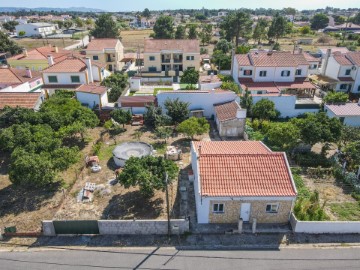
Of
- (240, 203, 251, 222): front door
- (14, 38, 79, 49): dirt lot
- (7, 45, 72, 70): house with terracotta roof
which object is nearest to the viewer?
(240, 203, 251, 222): front door

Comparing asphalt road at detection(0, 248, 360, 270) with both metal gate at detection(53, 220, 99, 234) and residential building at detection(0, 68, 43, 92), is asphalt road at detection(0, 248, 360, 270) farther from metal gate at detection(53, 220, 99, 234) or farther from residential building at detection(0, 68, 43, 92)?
residential building at detection(0, 68, 43, 92)

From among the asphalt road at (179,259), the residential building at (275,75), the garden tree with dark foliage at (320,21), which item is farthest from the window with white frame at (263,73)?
the garden tree with dark foliage at (320,21)

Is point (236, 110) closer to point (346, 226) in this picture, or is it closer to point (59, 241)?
point (346, 226)

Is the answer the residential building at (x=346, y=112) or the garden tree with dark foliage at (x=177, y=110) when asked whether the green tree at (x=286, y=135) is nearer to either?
the residential building at (x=346, y=112)

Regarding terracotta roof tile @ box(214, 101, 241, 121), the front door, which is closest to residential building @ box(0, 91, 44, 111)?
terracotta roof tile @ box(214, 101, 241, 121)

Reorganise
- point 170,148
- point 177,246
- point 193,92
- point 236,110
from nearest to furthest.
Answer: point 177,246 < point 170,148 < point 236,110 < point 193,92

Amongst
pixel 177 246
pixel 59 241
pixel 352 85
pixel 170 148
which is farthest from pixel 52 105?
pixel 352 85

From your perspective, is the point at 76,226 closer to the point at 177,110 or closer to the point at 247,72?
the point at 177,110
